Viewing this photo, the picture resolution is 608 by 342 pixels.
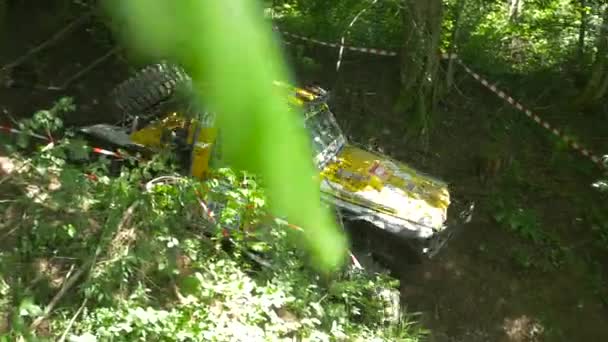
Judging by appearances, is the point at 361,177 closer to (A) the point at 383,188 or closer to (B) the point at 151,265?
(A) the point at 383,188

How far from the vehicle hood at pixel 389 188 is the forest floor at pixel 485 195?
802mm

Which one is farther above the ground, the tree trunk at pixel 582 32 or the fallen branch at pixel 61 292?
the tree trunk at pixel 582 32

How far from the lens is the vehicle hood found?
18.1 ft

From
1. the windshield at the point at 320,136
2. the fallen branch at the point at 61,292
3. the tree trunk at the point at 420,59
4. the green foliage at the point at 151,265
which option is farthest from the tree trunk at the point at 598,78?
the fallen branch at the point at 61,292

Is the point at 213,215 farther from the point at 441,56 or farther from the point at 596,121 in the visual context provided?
the point at 596,121

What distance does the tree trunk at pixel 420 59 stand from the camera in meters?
7.52

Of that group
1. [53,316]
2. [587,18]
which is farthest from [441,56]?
[53,316]

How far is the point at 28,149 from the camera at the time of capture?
4.58 meters

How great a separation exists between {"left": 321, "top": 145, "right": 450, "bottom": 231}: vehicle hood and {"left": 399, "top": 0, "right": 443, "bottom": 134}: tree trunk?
1977 millimetres

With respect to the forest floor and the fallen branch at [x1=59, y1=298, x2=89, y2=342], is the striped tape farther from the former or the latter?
the fallen branch at [x1=59, y1=298, x2=89, y2=342]

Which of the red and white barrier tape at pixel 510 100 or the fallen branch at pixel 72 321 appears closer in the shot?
the fallen branch at pixel 72 321

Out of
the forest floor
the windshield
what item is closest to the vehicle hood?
the windshield

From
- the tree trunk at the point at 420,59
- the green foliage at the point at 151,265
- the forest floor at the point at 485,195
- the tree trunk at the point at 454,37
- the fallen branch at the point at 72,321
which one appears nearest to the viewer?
the fallen branch at the point at 72,321

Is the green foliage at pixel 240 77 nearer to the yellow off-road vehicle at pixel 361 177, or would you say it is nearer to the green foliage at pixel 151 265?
the green foliage at pixel 151 265
